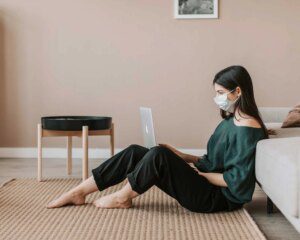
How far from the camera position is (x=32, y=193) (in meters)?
2.79

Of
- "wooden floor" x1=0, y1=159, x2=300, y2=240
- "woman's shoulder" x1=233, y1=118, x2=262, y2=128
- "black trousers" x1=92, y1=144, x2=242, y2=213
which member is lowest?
"wooden floor" x1=0, y1=159, x2=300, y2=240

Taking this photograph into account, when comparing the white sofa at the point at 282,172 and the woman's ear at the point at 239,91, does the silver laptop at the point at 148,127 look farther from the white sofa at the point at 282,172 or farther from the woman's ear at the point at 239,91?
the white sofa at the point at 282,172

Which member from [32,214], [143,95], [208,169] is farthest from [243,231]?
[143,95]

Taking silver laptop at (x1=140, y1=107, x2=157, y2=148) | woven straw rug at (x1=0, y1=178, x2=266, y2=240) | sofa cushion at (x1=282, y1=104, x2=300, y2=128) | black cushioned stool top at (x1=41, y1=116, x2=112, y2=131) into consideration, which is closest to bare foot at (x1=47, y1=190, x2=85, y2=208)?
woven straw rug at (x1=0, y1=178, x2=266, y2=240)

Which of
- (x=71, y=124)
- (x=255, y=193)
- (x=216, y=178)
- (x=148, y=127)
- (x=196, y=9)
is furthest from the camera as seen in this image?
(x=196, y=9)

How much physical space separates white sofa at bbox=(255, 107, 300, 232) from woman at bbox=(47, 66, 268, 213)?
0.26 feet

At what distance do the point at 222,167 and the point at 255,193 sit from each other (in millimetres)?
649

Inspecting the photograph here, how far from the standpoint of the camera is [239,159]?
216 centimetres

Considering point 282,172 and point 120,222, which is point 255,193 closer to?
point 120,222

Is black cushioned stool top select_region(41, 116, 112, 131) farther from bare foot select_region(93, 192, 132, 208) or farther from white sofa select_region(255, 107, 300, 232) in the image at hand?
white sofa select_region(255, 107, 300, 232)

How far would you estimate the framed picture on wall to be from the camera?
168 inches

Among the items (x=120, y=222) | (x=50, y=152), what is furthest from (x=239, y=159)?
(x=50, y=152)

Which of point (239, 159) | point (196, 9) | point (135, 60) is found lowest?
point (239, 159)

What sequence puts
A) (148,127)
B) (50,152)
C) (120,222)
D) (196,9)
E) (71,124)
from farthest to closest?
1. (50,152)
2. (196,9)
3. (71,124)
4. (148,127)
5. (120,222)
